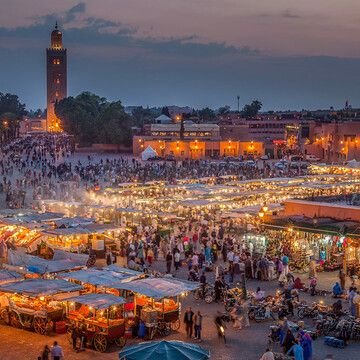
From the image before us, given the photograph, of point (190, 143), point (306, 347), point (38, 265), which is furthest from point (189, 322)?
point (190, 143)

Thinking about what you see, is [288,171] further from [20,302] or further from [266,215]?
[20,302]

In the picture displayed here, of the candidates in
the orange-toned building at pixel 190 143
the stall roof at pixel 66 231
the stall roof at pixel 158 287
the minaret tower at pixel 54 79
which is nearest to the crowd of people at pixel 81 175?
the stall roof at pixel 66 231

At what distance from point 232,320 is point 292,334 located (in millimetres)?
2213

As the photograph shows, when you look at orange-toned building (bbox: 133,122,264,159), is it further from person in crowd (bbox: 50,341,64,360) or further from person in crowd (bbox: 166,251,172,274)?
person in crowd (bbox: 50,341,64,360)

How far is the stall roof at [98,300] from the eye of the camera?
46.9ft

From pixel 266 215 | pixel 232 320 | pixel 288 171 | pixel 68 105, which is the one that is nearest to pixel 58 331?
pixel 232 320

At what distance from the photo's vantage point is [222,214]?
29281 mm

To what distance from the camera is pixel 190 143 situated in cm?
7619

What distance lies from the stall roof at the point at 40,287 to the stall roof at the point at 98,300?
702mm

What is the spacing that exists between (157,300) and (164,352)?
405 centimetres

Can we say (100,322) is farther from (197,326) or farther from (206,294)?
(206,294)

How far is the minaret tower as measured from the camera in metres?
146

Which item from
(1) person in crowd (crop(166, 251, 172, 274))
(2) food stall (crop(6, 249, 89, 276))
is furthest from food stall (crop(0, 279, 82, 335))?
(1) person in crowd (crop(166, 251, 172, 274))

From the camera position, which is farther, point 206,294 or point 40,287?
point 206,294
